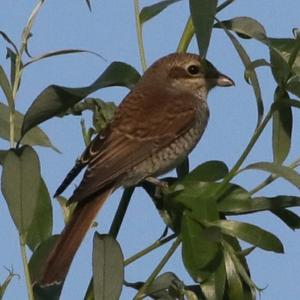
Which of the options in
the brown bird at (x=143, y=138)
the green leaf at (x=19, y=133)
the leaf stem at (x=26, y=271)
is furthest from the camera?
the brown bird at (x=143, y=138)

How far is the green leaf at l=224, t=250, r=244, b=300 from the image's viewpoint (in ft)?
7.29

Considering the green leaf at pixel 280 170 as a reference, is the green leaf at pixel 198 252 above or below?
below

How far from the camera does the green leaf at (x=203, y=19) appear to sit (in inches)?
84.7

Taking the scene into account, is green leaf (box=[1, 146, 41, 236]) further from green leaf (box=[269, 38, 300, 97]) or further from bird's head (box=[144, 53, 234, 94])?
bird's head (box=[144, 53, 234, 94])

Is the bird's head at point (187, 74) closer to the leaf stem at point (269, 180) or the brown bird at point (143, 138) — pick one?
the brown bird at point (143, 138)

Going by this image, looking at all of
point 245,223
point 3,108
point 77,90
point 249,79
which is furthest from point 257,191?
point 3,108

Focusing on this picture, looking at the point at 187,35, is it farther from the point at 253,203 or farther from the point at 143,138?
the point at 143,138

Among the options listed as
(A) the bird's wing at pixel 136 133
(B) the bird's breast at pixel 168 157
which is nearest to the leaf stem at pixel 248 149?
(A) the bird's wing at pixel 136 133

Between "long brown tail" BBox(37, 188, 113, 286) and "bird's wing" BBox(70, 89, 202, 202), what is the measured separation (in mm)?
55

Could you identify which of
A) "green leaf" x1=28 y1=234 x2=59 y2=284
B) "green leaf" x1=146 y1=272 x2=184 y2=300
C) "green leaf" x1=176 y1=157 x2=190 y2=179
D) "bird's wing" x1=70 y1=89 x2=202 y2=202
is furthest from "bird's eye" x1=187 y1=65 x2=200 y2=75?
"green leaf" x1=146 y1=272 x2=184 y2=300

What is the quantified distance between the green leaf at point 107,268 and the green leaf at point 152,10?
701 millimetres

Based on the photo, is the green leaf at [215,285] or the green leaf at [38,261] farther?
the green leaf at [38,261]

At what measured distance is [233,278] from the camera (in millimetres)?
2227

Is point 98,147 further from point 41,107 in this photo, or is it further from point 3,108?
point 41,107
